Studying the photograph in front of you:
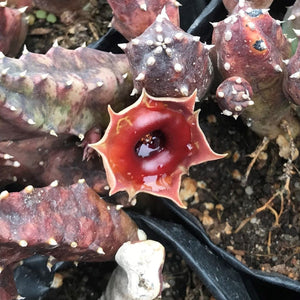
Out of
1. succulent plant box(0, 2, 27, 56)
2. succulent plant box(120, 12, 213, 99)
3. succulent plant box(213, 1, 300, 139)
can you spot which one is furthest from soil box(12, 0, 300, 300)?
succulent plant box(0, 2, 27, 56)

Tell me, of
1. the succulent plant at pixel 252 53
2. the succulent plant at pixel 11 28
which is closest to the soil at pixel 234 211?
the succulent plant at pixel 252 53

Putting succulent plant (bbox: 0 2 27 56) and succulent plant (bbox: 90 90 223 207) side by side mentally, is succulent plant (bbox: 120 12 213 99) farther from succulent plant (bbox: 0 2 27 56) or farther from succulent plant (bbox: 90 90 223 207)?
succulent plant (bbox: 0 2 27 56)

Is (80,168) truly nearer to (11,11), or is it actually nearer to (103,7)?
(11,11)

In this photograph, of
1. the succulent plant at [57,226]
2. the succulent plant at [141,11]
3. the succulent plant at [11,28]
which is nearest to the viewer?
the succulent plant at [57,226]

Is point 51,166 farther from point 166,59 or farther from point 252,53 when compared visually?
point 252,53

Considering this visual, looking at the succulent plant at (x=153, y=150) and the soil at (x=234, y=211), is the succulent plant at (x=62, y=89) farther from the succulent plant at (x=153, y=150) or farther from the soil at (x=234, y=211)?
the soil at (x=234, y=211)

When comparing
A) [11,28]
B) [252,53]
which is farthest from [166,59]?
[11,28]
